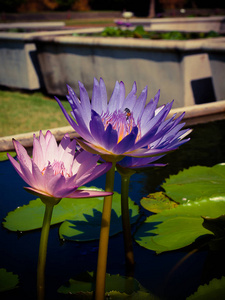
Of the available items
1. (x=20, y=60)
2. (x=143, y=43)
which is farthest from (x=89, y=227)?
(x=20, y=60)

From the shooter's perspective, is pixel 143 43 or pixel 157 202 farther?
pixel 143 43

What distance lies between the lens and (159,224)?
2.91ft

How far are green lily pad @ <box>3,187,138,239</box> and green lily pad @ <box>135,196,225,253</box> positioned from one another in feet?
0.20

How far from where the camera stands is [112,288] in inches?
25.6

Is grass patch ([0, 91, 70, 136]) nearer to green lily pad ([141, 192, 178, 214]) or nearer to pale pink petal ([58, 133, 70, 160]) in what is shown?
green lily pad ([141, 192, 178, 214])

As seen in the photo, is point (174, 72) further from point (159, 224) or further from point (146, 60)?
point (159, 224)

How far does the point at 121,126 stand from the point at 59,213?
1.54ft

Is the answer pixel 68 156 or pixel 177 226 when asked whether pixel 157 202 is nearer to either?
pixel 177 226

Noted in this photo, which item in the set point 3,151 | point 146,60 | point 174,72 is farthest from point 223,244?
point 146,60

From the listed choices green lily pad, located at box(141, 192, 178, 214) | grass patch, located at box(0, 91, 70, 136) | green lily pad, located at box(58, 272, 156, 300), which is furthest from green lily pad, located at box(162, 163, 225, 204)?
grass patch, located at box(0, 91, 70, 136)

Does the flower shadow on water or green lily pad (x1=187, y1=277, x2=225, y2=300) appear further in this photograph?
the flower shadow on water

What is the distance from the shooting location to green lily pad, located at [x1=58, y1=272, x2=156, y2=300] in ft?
2.06

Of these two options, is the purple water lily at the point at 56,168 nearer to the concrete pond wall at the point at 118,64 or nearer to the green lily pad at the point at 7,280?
the green lily pad at the point at 7,280

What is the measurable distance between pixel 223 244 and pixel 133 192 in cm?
43
